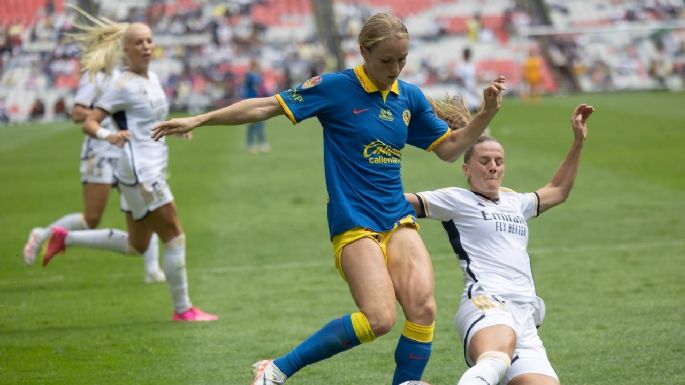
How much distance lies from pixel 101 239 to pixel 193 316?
154 cm

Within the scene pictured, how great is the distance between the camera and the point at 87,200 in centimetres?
1103

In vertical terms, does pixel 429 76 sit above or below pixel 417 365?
below

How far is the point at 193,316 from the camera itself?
351 inches

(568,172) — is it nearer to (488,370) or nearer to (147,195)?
(488,370)

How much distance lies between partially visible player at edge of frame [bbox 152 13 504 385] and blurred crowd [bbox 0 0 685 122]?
3770 centimetres

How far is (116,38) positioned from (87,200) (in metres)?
2.30

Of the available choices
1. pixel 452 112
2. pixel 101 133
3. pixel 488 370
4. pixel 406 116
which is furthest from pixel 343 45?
pixel 488 370

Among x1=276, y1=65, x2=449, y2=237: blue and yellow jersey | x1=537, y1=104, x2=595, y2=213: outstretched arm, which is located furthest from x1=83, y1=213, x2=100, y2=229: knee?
x1=537, y1=104, x2=595, y2=213: outstretched arm

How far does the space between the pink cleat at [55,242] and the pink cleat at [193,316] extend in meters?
1.78

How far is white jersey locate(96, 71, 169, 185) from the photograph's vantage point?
879 cm

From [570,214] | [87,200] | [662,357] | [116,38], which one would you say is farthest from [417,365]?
[570,214]

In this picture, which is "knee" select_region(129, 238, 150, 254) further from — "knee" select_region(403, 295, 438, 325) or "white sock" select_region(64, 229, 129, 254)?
"knee" select_region(403, 295, 438, 325)

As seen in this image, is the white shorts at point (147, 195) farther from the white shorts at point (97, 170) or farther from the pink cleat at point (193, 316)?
the white shorts at point (97, 170)

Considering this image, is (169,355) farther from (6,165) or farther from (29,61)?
(29,61)
